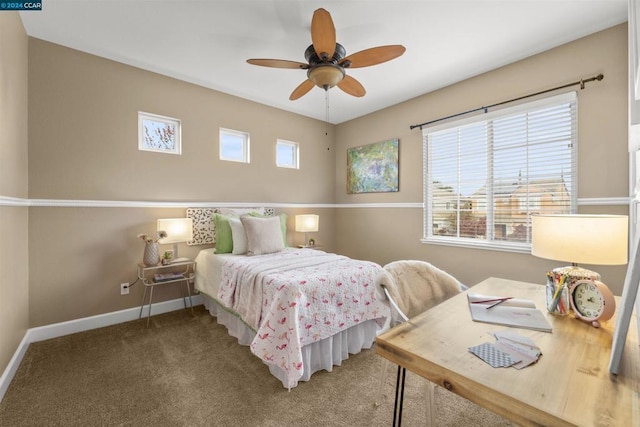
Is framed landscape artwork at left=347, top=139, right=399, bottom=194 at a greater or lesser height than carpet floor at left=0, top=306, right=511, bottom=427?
greater

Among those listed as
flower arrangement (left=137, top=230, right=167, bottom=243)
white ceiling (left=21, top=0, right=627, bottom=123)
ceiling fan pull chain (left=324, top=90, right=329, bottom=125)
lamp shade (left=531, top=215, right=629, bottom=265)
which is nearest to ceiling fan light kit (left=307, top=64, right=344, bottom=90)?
white ceiling (left=21, top=0, right=627, bottom=123)

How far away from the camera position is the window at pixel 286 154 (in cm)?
439

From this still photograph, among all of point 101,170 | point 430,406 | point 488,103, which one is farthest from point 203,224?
point 488,103

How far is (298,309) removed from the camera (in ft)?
6.25

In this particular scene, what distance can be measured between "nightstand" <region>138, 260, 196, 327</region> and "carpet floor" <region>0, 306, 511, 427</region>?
2.07 feet

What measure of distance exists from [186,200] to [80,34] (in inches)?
72.5

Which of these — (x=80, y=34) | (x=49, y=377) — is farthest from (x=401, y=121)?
(x=49, y=377)

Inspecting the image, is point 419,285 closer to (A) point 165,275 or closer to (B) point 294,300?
(B) point 294,300

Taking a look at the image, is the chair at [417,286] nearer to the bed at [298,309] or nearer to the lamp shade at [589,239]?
the bed at [298,309]

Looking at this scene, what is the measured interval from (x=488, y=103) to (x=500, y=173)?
2.72 feet

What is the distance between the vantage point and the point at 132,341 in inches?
100

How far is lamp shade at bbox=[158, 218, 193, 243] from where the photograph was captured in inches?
118

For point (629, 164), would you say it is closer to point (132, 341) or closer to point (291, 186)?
point (291, 186)

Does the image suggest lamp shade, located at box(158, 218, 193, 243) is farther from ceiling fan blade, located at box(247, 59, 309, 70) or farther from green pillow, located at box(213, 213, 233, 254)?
ceiling fan blade, located at box(247, 59, 309, 70)
